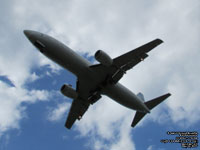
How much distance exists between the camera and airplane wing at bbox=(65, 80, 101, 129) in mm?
32406

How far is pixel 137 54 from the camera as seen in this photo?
2916 centimetres

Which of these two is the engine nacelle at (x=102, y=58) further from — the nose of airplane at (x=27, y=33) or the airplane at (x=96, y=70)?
the nose of airplane at (x=27, y=33)

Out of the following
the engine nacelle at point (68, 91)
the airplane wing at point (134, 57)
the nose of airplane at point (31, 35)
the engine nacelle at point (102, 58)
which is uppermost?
the nose of airplane at point (31, 35)

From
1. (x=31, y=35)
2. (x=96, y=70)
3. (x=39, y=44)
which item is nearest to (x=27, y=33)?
(x=31, y=35)

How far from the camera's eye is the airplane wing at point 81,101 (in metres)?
32.4

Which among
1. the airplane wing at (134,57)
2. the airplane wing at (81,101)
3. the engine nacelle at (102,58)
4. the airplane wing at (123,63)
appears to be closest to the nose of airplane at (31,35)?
the engine nacelle at (102,58)

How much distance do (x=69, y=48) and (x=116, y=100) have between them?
9.03 meters

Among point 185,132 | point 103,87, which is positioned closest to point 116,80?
point 103,87

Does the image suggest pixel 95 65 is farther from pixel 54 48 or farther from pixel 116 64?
pixel 54 48

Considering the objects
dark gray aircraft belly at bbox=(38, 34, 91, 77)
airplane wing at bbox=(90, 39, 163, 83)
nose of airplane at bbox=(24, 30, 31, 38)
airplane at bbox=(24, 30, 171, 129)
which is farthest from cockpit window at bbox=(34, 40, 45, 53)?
airplane wing at bbox=(90, 39, 163, 83)

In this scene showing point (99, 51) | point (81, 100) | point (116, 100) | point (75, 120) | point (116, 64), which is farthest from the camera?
point (75, 120)

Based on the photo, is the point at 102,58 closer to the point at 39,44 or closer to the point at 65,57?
the point at 65,57

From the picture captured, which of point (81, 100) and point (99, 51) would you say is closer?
point (99, 51)

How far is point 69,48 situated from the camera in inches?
1149
